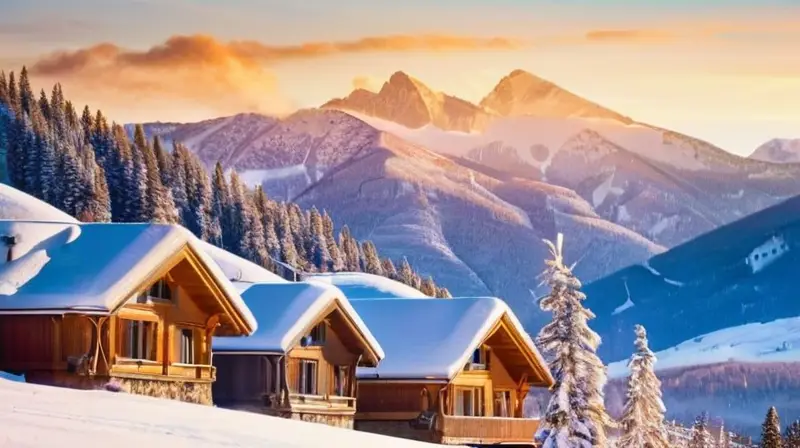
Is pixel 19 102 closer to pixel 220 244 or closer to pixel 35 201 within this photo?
pixel 220 244

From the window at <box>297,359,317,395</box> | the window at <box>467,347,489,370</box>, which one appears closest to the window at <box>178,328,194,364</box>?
the window at <box>297,359,317,395</box>

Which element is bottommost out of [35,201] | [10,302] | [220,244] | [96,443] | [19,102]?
[96,443]

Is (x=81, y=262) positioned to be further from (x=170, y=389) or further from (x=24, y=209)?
(x=24, y=209)

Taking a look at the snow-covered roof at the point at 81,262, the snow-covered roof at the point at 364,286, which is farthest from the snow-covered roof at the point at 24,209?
the snow-covered roof at the point at 364,286

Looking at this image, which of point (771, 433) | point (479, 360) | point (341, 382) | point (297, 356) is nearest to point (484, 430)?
point (479, 360)

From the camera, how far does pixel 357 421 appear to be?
205 ft

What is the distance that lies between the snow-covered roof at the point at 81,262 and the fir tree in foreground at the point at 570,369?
1297cm

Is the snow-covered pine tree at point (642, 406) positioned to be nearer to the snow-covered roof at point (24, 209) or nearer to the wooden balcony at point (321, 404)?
the wooden balcony at point (321, 404)

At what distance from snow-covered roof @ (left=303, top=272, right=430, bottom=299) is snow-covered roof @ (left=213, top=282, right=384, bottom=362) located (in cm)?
1592

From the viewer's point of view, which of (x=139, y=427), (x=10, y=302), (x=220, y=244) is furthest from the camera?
(x=220, y=244)

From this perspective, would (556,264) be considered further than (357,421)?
No

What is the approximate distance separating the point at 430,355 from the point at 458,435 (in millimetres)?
3080

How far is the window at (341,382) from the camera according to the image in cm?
5916

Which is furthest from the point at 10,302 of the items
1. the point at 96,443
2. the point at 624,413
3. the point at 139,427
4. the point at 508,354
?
the point at 624,413
